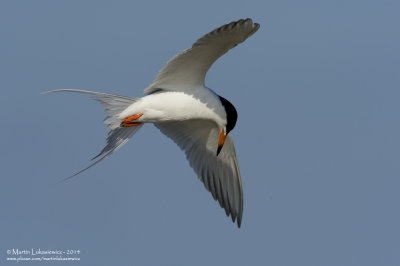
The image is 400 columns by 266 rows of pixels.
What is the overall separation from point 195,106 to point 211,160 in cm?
125

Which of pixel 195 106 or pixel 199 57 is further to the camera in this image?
pixel 195 106

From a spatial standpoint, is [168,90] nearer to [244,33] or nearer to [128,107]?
[128,107]

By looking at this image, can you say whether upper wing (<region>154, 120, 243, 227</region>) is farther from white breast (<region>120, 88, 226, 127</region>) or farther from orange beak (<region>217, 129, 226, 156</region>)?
white breast (<region>120, 88, 226, 127</region>)

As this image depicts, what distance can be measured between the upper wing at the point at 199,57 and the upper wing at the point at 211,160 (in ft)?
3.06

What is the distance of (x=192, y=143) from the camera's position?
7758 mm

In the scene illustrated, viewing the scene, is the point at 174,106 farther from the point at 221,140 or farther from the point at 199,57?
the point at 221,140

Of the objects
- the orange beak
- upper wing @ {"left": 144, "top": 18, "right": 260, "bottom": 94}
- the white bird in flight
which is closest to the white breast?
the white bird in flight

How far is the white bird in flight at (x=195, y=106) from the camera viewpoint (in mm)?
6008

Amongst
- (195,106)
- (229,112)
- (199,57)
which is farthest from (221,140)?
(199,57)

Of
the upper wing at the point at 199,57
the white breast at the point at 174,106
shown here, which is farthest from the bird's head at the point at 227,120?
the upper wing at the point at 199,57

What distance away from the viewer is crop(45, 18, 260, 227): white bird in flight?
6008 mm

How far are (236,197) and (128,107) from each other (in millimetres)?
1934

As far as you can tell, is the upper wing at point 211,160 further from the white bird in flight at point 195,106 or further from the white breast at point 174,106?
the white breast at point 174,106

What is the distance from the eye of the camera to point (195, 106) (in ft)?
21.9
